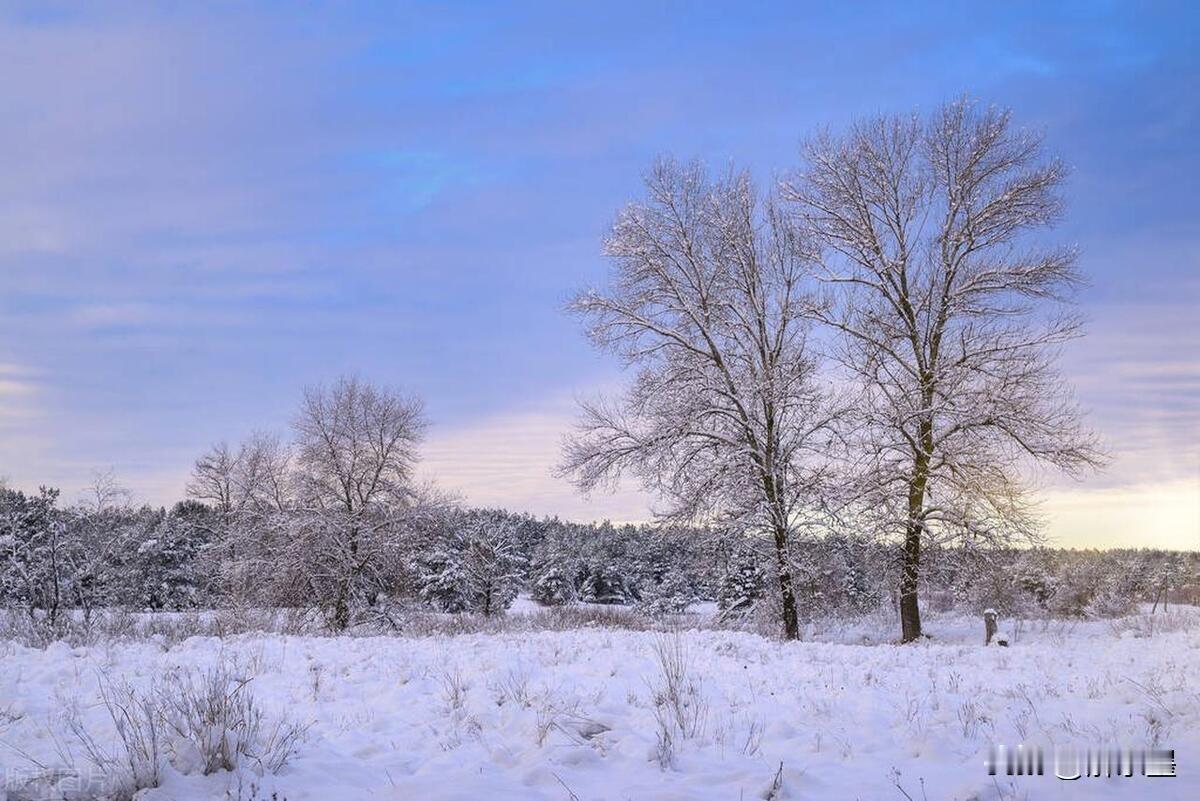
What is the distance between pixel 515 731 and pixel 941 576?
1310 cm

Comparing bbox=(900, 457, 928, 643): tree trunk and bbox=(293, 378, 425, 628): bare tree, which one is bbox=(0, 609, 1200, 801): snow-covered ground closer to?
bbox=(900, 457, 928, 643): tree trunk

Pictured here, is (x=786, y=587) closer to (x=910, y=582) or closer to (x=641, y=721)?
(x=910, y=582)

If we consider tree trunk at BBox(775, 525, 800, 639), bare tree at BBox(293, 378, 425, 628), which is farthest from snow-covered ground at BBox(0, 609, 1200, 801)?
bare tree at BBox(293, 378, 425, 628)

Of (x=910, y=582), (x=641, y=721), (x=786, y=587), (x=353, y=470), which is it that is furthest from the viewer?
Result: (x=353, y=470)

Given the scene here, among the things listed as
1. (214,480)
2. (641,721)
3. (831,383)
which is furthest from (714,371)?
(214,480)

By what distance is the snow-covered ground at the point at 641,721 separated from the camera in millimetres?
4645

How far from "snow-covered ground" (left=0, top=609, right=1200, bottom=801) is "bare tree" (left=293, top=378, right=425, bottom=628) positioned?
53.1 ft

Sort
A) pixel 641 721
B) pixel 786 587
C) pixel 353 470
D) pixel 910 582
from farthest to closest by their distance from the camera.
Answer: pixel 353 470 < pixel 786 587 < pixel 910 582 < pixel 641 721

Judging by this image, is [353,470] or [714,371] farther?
[353,470]

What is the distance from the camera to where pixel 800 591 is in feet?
58.5

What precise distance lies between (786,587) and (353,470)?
18.1m

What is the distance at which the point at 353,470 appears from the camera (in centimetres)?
2798

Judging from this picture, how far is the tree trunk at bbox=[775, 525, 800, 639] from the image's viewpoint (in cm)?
1617

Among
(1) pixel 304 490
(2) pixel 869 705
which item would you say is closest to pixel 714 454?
(2) pixel 869 705
